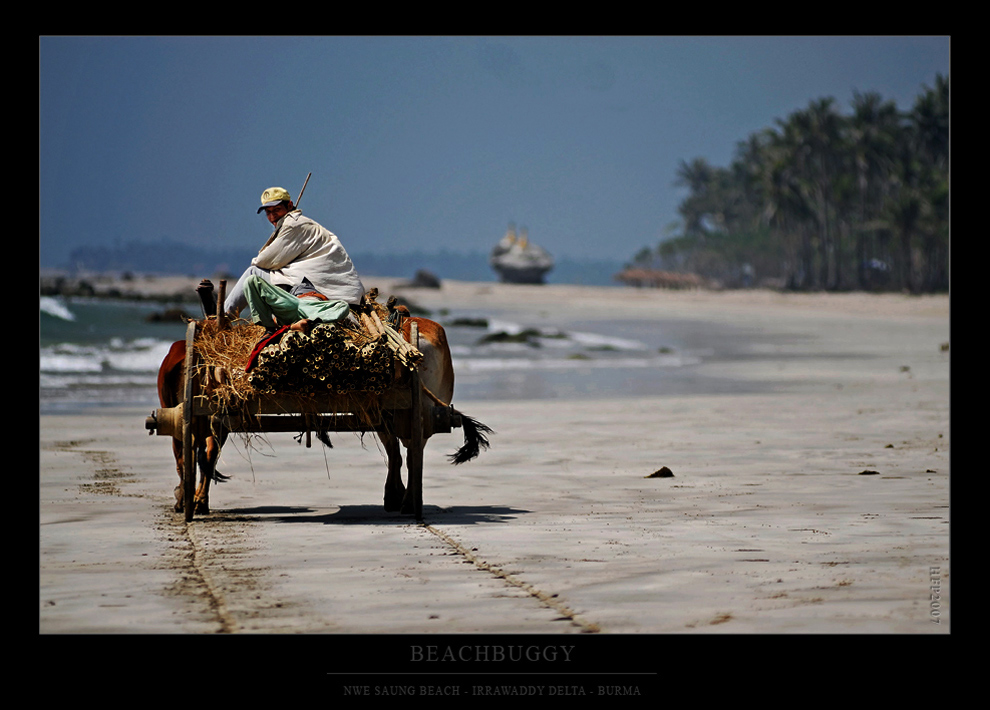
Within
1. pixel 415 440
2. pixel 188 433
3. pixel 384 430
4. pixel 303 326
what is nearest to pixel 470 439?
pixel 384 430

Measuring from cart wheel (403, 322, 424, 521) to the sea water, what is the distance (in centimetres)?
1011

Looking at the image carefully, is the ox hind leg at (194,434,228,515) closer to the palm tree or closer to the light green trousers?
the light green trousers

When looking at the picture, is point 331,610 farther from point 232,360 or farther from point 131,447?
point 131,447

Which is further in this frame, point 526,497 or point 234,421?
point 526,497

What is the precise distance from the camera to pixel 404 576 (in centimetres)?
721

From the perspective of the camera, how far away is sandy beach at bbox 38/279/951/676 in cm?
632

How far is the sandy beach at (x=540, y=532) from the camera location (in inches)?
249

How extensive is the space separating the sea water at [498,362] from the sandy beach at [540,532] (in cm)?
382

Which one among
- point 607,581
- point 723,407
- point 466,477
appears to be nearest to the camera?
point 607,581

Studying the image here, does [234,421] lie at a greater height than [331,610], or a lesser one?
greater

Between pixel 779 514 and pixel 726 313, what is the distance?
44.6m

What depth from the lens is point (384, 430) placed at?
9.39m

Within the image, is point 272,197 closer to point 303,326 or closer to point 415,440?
point 303,326

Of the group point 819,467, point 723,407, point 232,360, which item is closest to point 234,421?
point 232,360
